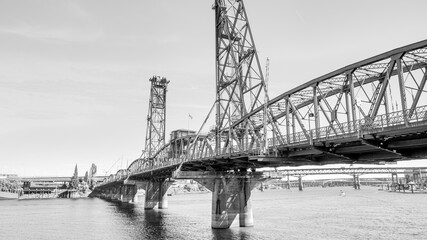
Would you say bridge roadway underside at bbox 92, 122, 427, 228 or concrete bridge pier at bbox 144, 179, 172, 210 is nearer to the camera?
bridge roadway underside at bbox 92, 122, 427, 228

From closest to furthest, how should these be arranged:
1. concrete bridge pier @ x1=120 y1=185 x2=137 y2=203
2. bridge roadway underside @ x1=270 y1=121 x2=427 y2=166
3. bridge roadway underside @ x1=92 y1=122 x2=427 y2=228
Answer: bridge roadway underside @ x1=270 y1=121 x2=427 y2=166 → bridge roadway underside @ x1=92 y1=122 x2=427 y2=228 → concrete bridge pier @ x1=120 y1=185 x2=137 y2=203

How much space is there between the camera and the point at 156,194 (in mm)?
98875

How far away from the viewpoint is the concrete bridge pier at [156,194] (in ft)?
319

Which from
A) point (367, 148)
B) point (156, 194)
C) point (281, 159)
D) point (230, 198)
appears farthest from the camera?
point (156, 194)

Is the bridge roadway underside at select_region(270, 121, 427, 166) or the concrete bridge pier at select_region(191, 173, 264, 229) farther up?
the bridge roadway underside at select_region(270, 121, 427, 166)

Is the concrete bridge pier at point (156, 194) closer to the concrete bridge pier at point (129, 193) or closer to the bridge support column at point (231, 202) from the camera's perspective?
the concrete bridge pier at point (129, 193)

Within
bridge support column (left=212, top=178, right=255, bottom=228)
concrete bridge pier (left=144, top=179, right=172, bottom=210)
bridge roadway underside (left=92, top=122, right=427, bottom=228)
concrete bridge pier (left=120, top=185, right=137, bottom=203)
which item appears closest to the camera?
bridge roadway underside (left=92, top=122, right=427, bottom=228)

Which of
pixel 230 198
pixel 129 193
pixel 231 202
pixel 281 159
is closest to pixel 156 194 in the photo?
pixel 129 193

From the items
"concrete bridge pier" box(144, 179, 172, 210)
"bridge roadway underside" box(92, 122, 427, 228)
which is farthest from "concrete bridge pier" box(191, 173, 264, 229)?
"concrete bridge pier" box(144, 179, 172, 210)

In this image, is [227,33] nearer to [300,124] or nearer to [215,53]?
[215,53]

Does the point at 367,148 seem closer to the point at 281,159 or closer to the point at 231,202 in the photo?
the point at 281,159

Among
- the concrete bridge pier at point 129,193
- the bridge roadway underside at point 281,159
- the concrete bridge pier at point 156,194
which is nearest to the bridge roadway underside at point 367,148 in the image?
the bridge roadway underside at point 281,159

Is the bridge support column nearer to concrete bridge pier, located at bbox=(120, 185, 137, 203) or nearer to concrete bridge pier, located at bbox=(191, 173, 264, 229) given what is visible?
concrete bridge pier, located at bbox=(191, 173, 264, 229)

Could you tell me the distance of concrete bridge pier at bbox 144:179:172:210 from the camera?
97.3 meters
